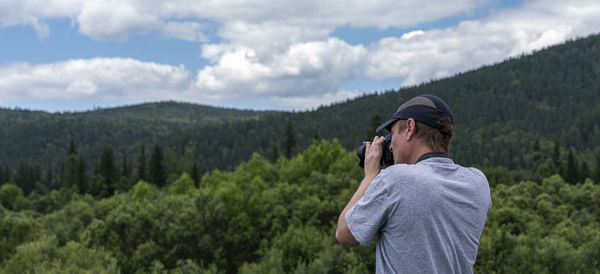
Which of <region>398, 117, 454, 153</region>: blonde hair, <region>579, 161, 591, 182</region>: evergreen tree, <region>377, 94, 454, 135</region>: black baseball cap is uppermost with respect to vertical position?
<region>377, 94, 454, 135</region>: black baseball cap

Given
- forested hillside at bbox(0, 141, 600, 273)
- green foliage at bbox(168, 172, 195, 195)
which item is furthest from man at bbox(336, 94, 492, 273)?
green foliage at bbox(168, 172, 195, 195)

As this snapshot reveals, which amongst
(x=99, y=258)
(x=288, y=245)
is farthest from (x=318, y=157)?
(x=99, y=258)

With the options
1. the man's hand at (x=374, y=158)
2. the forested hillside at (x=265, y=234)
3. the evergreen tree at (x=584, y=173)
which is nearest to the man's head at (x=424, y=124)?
the man's hand at (x=374, y=158)

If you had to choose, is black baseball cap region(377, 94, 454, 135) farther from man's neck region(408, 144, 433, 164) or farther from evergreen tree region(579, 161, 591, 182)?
evergreen tree region(579, 161, 591, 182)

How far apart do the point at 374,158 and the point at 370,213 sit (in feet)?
1.84

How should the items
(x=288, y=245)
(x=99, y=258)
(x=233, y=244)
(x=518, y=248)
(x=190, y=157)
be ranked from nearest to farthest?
(x=99, y=258), (x=518, y=248), (x=288, y=245), (x=233, y=244), (x=190, y=157)

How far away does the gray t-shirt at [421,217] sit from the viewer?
9.01 feet

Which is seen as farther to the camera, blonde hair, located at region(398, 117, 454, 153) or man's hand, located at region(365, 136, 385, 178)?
man's hand, located at region(365, 136, 385, 178)

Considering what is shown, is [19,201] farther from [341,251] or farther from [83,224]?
[341,251]

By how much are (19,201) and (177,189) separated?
180 ft

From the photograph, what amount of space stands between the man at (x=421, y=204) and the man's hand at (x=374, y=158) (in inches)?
3.1

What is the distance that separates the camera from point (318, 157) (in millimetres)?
75625

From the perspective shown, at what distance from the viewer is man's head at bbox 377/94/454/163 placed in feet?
9.86

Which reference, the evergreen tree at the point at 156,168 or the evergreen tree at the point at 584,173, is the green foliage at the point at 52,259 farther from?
the evergreen tree at the point at 584,173
